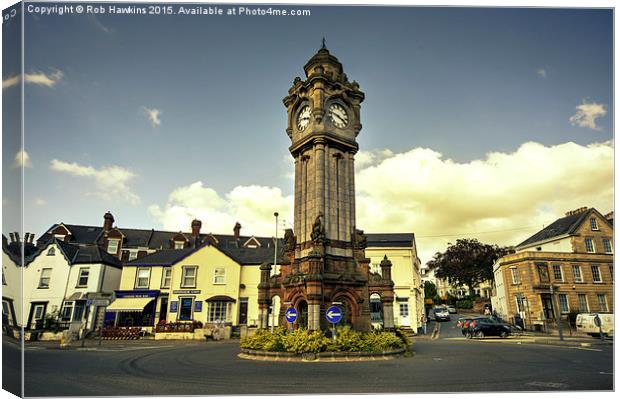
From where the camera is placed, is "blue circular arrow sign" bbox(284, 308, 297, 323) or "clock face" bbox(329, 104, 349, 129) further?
"clock face" bbox(329, 104, 349, 129)

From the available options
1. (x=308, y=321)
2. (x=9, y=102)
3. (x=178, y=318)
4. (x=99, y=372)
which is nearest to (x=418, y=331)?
(x=178, y=318)

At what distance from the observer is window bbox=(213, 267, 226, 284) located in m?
34.0

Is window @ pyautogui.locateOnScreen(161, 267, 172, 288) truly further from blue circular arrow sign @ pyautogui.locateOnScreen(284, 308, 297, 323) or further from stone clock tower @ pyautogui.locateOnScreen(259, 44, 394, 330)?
blue circular arrow sign @ pyautogui.locateOnScreen(284, 308, 297, 323)

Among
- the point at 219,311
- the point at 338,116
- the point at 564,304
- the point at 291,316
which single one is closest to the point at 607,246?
the point at 564,304

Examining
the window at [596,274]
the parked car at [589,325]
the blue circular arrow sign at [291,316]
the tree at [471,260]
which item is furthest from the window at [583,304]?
the tree at [471,260]

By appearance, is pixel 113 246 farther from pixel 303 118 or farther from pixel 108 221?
pixel 303 118

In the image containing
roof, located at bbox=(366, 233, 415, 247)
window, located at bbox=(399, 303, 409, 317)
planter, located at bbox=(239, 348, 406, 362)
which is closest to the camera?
planter, located at bbox=(239, 348, 406, 362)

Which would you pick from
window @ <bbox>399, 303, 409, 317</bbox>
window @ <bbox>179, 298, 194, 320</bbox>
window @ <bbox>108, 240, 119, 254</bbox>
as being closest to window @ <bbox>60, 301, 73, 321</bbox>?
window @ <bbox>179, 298, 194, 320</bbox>

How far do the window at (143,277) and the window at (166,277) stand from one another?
132 cm

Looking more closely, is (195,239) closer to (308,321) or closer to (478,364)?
(308,321)

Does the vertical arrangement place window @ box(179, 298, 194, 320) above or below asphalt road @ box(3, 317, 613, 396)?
above

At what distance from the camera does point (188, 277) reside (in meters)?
33.8

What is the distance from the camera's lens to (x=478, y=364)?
1222 cm

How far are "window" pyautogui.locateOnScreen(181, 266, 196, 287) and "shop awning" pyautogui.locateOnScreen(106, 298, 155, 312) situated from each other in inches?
117
